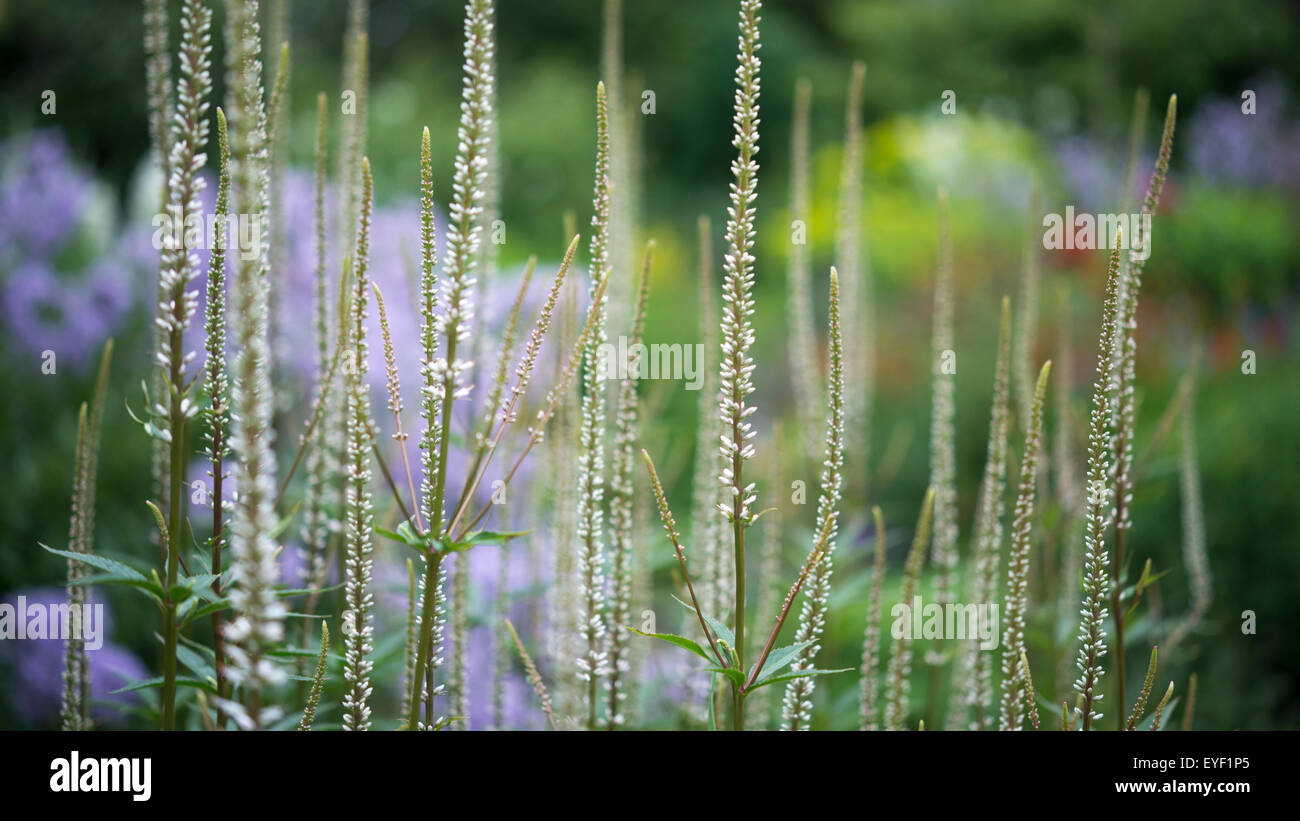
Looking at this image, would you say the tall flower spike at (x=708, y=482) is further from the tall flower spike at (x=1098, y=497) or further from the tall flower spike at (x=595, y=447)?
the tall flower spike at (x=1098, y=497)

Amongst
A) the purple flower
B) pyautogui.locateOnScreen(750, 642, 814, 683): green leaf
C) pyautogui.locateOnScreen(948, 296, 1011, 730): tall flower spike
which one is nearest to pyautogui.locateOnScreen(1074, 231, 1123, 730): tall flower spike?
pyautogui.locateOnScreen(948, 296, 1011, 730): tall flower spike

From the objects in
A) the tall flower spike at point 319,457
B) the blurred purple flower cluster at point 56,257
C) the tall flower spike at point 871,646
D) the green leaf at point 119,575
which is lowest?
the tall flower spike at point 871,646

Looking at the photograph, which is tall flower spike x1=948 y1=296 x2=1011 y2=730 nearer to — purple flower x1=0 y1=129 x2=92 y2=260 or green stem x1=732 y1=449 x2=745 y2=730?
green stem x1=732 y1=449 x2=745 y2=730

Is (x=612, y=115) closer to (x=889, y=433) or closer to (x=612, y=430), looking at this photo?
(x=612, y=430)

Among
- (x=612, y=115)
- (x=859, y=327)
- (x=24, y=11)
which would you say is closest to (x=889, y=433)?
(x=859, y=327)

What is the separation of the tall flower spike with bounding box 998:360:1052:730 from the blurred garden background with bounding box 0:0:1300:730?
3.22 feet

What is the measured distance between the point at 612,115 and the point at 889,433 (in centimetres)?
670

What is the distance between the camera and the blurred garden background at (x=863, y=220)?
4762 millimetres

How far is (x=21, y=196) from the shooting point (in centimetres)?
715

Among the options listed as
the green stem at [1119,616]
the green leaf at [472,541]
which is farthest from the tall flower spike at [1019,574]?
the green leaf at [472,541]

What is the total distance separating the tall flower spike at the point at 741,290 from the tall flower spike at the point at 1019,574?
0.57 meters

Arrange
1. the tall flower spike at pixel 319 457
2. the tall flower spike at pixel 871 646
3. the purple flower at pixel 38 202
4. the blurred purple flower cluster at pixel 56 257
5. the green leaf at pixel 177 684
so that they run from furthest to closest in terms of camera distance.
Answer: the purple flower at pixel 38 202
the blurred purple flower cluster at pixel 56 257
the tall flower spike at pixel 319 457
the tall flower spike at pixel 871 646
the green leaf at pixel 177 684

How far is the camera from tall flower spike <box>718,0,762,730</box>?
1.52 meters
